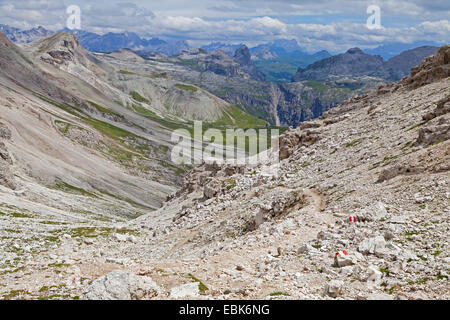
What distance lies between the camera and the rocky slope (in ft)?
54.7

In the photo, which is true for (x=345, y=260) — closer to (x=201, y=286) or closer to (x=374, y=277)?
(x=374, y=277)

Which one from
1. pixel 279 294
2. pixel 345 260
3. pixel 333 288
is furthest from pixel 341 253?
pixel 279 294

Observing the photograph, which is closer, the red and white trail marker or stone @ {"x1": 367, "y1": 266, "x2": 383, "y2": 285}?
stone @ {"x1": 367, "y1": 266, "x2": 383, "y2": 285}

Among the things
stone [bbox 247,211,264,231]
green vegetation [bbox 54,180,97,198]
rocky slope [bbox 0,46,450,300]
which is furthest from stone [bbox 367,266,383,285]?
green vegetation [bbox 54,180,97,198]

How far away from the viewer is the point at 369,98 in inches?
2788

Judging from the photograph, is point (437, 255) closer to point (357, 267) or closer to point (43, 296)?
point (357, 267)

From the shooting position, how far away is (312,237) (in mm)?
24016

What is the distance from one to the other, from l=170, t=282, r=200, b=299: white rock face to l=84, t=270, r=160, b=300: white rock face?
35.1 inches

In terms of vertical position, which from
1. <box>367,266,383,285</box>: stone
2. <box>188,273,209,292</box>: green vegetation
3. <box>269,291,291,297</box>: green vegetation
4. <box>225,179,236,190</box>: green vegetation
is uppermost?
<box>367,266,383,285</box>: stone

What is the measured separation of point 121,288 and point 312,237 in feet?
44.1

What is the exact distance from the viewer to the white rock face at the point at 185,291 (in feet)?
55.8

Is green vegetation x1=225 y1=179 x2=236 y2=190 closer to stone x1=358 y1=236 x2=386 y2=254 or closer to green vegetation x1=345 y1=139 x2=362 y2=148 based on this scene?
green vegetation x1=345 y1=139 x2=362 y2=148

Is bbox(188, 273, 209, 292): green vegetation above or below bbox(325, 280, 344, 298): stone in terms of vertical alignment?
below
